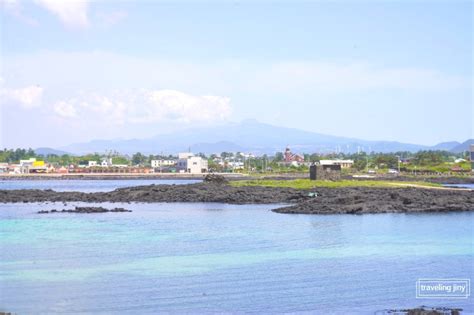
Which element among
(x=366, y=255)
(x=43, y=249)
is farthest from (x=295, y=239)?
(x=43, y=249)

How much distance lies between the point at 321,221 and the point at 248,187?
25.1m

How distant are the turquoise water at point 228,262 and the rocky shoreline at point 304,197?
13.5ft

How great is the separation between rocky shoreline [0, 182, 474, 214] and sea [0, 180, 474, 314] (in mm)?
3859

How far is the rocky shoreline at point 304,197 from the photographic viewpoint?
141 feet

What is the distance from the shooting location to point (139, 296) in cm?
1784

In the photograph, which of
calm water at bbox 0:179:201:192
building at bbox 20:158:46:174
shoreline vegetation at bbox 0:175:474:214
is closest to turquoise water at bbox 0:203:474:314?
shoreline vegetation at bbox 0:175:474:214

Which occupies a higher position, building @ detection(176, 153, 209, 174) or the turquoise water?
building @ detection(176, 153, 209, 174)

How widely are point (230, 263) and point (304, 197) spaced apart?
1160 inches

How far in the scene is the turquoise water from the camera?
17.3 meters

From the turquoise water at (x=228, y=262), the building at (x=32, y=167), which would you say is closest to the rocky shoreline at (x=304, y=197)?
the turquoise water at (x=228, y=262)

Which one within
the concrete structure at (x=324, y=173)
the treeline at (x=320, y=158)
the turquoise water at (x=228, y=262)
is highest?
the treeline at (x=320, y=158)

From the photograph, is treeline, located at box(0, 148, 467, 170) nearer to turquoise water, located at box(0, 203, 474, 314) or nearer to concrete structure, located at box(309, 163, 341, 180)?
concrete structure, located at box(309, 163, 341, 180)

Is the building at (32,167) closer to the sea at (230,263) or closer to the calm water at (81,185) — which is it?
the calm water at (81,185)

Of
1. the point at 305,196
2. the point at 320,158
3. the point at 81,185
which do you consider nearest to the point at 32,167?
the point at 81,185
